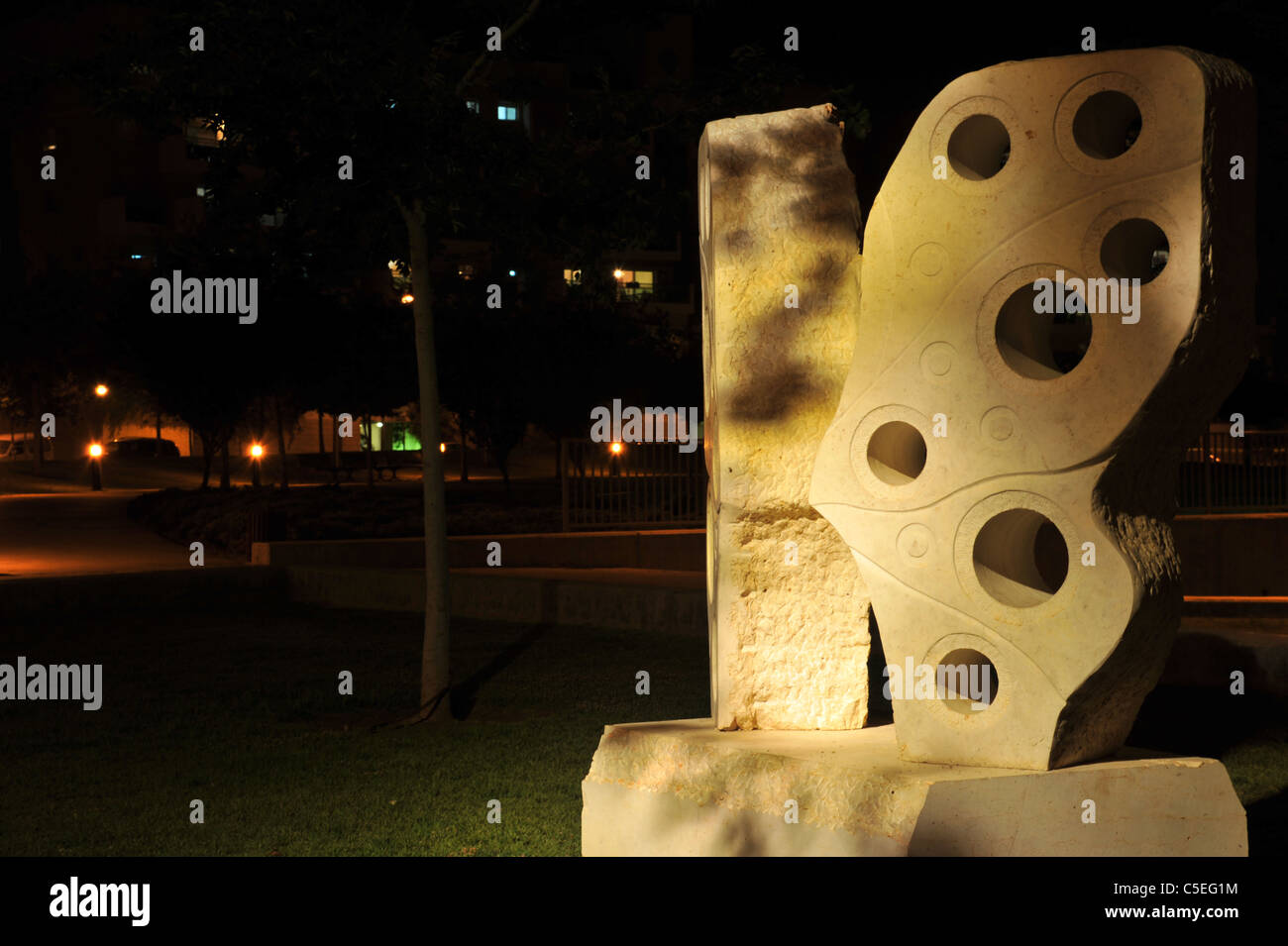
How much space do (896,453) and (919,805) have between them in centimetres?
145

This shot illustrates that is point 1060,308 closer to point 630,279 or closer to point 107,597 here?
point 107,597

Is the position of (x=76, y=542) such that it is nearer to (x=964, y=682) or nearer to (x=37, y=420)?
(x=964, y=682)

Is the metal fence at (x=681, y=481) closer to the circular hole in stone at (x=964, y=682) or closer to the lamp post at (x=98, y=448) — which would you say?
the circular hole in stone at (x=964, y=682)

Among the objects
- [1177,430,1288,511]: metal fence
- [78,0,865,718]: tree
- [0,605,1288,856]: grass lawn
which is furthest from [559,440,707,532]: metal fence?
[78,0,865,718]: tree

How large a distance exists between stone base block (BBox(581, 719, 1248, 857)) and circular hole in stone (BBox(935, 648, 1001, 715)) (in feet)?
0.87

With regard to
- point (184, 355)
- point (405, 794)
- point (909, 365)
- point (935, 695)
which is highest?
point (184, 355)

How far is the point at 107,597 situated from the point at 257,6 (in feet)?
29.2

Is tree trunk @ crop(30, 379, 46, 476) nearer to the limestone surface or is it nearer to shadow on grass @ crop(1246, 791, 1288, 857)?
the limestone surface

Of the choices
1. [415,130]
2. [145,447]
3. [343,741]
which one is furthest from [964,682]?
[145,447]

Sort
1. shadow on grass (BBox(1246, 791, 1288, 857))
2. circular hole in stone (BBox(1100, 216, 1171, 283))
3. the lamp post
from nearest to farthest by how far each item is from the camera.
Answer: circular hole in stone (BBox(1100, 216, 1171, 283))
shadow on grass (BBox(1246, 791, 1288, 857))
the lamp post

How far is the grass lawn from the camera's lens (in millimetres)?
6930

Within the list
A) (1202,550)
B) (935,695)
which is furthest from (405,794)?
(1202,550)

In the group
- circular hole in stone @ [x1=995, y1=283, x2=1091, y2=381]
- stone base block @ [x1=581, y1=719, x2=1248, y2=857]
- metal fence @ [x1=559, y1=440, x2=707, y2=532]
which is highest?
circular hole in stone @ [x1=995, y1=283, x2=1091, y2=381]
